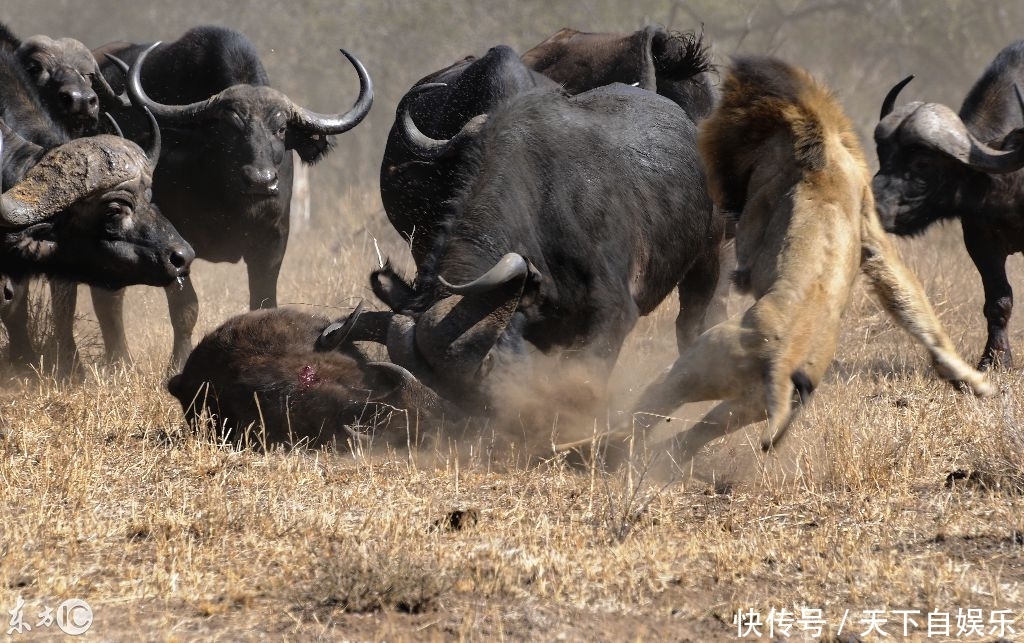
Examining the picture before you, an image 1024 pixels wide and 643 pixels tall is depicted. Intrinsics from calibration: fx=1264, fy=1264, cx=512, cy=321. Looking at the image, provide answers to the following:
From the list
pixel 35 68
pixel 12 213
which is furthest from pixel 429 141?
pixel 35 68

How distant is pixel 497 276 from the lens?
17.7 feet

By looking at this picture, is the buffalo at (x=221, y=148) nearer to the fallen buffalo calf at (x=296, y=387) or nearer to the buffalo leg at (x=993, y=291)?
the fallen buffalo calf at (x=296, y=387)

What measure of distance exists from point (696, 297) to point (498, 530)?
367 centimetres

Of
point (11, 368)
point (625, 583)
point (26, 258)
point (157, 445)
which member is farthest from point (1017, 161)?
point (11, 368)

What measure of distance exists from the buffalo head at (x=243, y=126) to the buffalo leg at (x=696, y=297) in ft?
8.84

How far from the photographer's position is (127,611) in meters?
3.83

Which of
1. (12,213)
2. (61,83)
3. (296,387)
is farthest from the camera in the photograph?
(61,83)

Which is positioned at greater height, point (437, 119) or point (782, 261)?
point (437, 119)

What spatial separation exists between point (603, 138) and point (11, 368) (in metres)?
4.15

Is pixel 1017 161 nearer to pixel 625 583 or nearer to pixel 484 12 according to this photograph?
pixel 625 583

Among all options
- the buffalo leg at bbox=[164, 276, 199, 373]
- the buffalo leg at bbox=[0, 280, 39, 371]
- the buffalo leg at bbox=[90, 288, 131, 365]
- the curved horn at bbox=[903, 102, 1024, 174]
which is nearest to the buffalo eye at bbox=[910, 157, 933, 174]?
the curved horn at bbox=[903, 102, 1024, 174]

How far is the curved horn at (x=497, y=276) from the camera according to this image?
17.5 ft

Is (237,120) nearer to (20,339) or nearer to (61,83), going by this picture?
(61,83)

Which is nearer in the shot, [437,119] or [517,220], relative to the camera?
[517,220]
